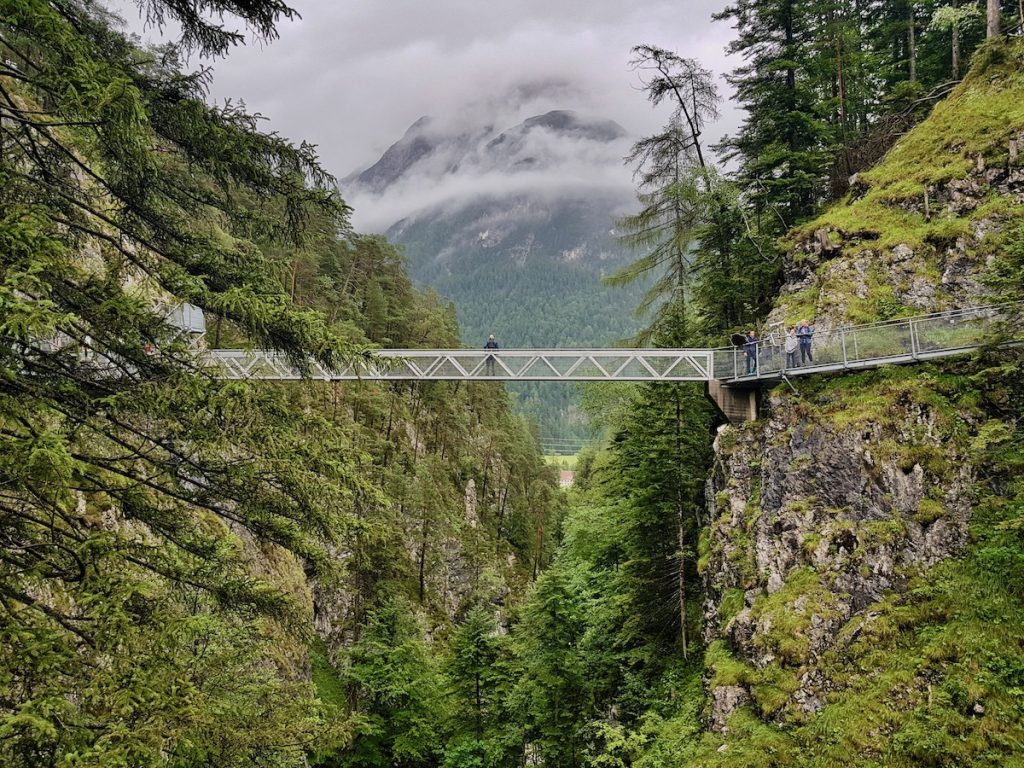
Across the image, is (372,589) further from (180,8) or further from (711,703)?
(180,8)

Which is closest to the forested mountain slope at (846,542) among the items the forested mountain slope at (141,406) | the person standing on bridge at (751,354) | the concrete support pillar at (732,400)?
the concrete support pillar at (732,400)

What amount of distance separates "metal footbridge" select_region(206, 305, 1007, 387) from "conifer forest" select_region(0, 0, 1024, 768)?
39 cm

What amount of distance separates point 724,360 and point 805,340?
2088 millimetres

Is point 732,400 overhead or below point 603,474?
overhead

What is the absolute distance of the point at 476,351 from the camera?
17.1 metres

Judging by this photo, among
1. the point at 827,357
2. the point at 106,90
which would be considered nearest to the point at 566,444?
the point at 827,357

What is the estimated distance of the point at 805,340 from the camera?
1257 cm

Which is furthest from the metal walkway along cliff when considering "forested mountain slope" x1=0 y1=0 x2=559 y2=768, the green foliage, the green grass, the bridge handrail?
the green foliage

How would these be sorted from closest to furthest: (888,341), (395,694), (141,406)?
(141,406) → (888,341) → (395,694)

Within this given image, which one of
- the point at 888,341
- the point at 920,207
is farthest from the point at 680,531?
the point at 920,207

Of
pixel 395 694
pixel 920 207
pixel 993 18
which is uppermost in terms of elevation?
pixel 993 18

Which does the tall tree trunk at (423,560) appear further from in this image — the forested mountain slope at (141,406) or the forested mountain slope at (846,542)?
the forested mountain slope at (141,406)

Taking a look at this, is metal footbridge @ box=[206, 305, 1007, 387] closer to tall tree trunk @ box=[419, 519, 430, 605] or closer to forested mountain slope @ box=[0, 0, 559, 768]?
forested mountain slope @ box=[0, 0, 559, 768]

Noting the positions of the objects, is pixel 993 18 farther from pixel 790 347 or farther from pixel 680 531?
pixel 680 531
